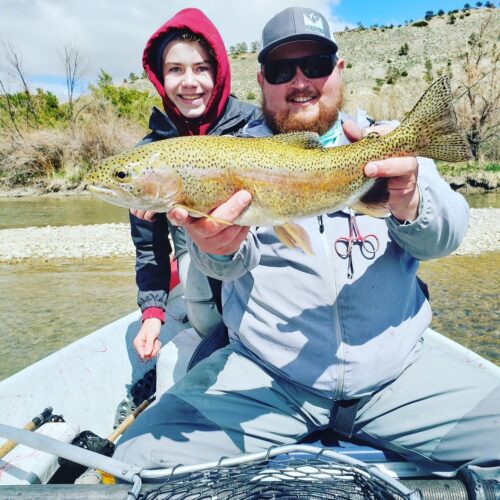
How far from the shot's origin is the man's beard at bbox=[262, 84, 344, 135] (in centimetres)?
304

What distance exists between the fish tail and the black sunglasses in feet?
2.95

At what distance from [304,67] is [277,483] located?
2419mm

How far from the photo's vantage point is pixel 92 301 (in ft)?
29.6

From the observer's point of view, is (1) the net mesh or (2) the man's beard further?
(2) the man's beard

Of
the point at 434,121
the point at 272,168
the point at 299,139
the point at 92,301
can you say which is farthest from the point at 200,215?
the point at 92,301

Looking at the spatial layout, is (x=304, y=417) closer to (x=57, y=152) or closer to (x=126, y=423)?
(x=126, y=423)

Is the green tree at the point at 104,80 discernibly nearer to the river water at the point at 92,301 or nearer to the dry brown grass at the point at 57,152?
the dry brown grass at the point at 57,152

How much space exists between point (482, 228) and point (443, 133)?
13377 mm

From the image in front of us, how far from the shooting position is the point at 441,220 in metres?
2.42

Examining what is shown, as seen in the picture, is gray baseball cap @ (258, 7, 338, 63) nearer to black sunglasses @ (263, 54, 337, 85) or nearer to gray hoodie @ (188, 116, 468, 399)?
black sunglasses @ (263, 54, 337, 85)

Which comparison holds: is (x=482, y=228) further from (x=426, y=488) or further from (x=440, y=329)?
(x=426, y=488)

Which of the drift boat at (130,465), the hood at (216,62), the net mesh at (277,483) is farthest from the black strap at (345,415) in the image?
the hood at (216,62)

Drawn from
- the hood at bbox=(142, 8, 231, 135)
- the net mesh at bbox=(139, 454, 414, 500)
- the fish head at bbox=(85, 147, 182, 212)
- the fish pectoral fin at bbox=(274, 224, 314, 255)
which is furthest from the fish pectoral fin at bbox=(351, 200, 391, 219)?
the hood at bbox=(142, 8, 231, 135)

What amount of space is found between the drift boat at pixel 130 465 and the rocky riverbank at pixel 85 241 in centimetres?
876
